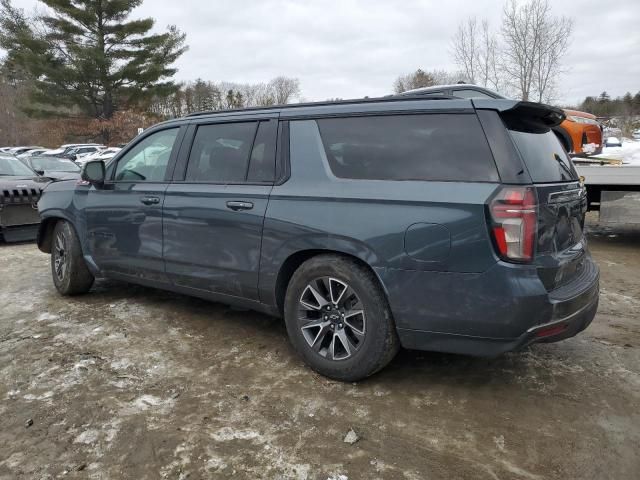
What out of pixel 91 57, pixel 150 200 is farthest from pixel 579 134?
pixel 91 57

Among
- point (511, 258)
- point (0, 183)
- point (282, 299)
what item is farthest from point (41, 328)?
point (0, 183)

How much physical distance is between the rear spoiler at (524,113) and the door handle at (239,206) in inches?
62.8

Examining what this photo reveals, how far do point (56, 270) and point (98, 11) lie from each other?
35.0 m

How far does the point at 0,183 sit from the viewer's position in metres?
7.67

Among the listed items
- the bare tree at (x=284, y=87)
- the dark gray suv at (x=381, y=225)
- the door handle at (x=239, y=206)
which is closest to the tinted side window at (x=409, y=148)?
the dark gray suv at (x=381, y=225)

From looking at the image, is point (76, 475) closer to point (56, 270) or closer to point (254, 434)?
point (254, 434)

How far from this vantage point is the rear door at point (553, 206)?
2607 millimetres

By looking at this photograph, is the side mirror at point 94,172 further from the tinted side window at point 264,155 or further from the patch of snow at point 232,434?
the patch of snow at point 232,434

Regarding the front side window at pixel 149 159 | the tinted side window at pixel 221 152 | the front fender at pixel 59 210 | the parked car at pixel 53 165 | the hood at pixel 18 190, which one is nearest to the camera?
the tinted side window at pixel 221 152

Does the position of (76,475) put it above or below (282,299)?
below

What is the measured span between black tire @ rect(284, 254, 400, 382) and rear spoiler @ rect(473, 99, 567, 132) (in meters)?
1.15

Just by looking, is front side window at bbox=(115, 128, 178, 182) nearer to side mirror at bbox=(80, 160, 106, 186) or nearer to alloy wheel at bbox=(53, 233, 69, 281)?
side mirror at bbox=(80, 160, 106, 186)

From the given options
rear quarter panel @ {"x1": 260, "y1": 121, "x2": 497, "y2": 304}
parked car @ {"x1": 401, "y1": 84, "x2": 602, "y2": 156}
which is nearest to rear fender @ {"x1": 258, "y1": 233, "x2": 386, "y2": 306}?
rear quarter panel @ {"x1": 260, "y1": 121, "x2": 497, "y2": 304}

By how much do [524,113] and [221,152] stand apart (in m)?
2.15
